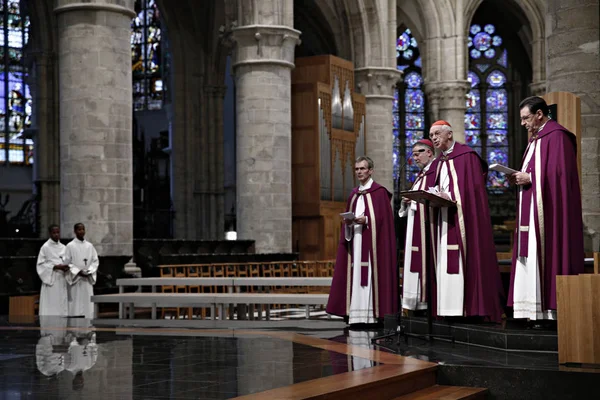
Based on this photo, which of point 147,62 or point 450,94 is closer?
point 450,94

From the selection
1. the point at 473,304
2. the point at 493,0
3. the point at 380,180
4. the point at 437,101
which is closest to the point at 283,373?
the point at 473,304

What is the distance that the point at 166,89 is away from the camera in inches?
1217

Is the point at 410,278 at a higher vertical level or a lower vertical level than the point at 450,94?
lower

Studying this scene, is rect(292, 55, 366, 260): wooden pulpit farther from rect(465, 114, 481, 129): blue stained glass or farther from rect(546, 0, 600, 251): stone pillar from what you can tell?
rect(465, 114, 481, 129): blue stained glass

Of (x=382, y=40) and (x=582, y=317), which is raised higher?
(x=382, y=40)

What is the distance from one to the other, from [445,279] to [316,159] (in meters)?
14.4

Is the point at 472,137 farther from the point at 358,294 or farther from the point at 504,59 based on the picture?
the point at 358,294

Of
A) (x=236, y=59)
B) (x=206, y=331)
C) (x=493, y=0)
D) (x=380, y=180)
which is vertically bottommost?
(x=206, y=331)

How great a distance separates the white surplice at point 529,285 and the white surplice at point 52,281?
7480 mm

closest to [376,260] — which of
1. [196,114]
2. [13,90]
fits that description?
[196,114]

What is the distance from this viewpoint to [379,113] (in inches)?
971

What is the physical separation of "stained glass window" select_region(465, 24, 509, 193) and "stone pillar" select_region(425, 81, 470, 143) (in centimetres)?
758

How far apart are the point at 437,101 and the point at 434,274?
67.1 feet

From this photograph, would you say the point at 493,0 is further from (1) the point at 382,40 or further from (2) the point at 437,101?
(1) the point at 382,40
